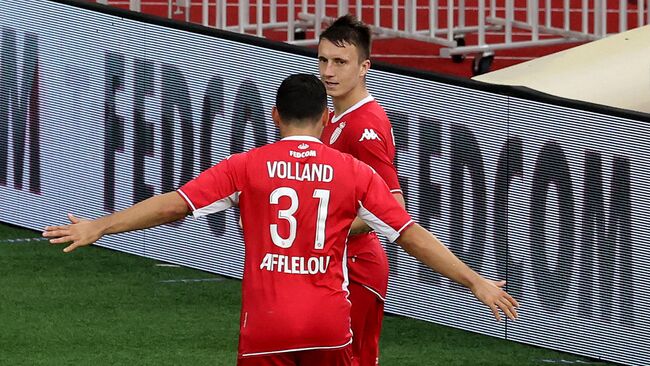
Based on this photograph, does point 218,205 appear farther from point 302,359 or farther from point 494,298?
point 494,298

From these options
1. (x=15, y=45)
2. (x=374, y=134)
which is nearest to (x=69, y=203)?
(x=15, y=45)

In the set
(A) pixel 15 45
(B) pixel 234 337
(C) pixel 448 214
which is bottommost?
(B) pixel 234 337

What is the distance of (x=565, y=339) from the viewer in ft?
28.5

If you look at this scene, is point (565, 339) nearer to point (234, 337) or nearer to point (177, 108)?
point (234, 337)

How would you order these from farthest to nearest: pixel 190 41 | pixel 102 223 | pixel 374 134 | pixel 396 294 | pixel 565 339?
pixel 190 41 < pixel 396 294 < pixel 565 339 < pixel 374 134 < pixel 102 223

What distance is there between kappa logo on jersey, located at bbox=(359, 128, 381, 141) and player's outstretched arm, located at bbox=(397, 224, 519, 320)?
103 centimetres

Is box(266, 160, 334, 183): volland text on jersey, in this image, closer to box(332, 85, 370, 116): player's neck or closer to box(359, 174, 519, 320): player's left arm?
box(359, 174, 519, 320): player's left arm

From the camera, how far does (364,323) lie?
266 inches

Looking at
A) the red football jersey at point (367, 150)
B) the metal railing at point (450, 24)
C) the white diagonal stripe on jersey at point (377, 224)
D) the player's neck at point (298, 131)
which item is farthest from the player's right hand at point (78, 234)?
the metal railing at point (450, 24)

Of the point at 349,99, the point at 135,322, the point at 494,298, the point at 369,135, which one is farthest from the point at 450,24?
the point at 494,298

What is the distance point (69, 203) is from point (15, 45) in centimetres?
118

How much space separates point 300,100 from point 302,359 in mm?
910

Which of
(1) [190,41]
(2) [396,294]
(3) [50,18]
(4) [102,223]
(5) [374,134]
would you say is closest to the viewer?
(4) [102,223]

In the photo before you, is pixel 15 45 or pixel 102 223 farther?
pixel 15 45
